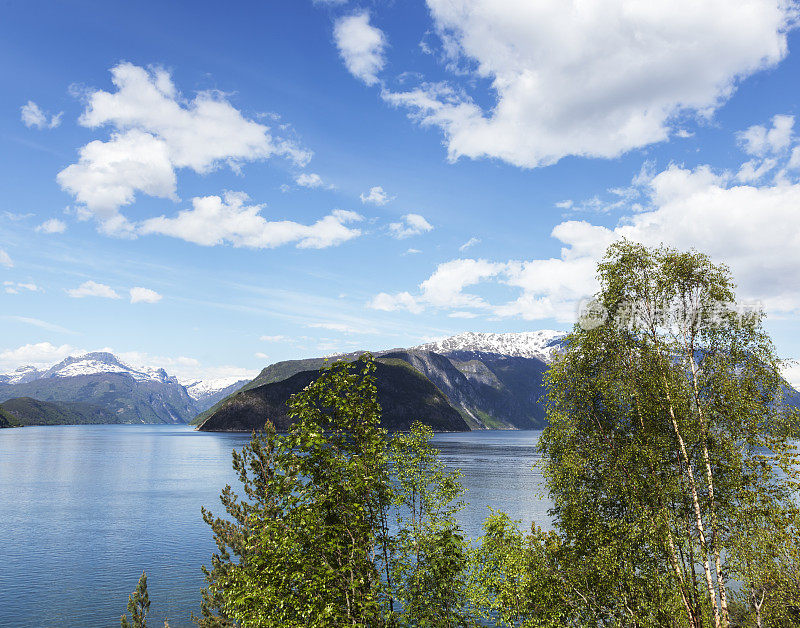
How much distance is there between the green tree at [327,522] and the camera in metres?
16.3

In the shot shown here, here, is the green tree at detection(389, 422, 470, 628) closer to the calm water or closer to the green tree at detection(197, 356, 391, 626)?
the green tree at detection(197, 356, 391, 626)

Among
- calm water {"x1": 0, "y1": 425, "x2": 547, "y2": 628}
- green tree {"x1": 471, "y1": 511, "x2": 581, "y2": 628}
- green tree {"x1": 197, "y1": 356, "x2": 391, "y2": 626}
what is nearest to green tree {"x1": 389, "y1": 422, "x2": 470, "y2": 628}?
green tree {"x1": 197, "y1": 356, "x2": 391, "y2": 626}

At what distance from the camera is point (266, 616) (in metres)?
15.9

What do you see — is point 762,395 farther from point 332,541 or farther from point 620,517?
point 332,541

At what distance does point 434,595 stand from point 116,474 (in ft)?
651

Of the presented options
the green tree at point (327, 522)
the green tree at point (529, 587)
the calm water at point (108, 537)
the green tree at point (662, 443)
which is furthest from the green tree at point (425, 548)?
the calm water at point (108, 537)

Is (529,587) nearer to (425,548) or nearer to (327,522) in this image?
(425,548)

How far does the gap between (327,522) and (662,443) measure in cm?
1826

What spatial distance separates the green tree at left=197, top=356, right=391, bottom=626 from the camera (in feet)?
53.4

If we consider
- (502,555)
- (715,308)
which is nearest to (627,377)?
(715,308)

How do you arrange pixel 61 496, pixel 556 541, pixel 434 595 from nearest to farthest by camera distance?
pixel 434 595 < pixel 556 541 < pixel 61 496

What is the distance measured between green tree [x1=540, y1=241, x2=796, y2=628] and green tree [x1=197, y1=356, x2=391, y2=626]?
42.7 feet

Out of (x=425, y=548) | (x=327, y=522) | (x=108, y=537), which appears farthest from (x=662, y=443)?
(x=108, y=537)

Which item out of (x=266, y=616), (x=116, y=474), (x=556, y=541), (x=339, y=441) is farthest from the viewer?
(x=116, y=474)
